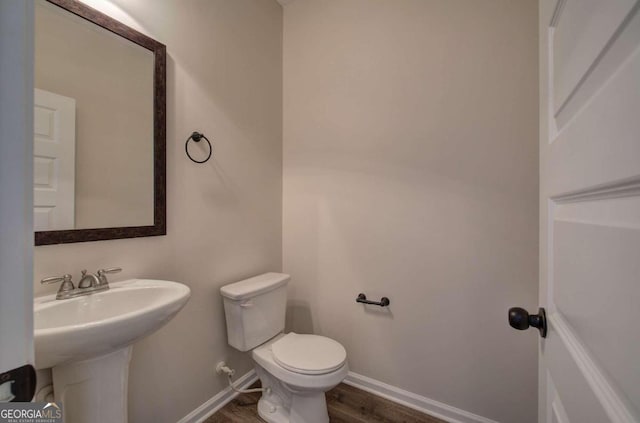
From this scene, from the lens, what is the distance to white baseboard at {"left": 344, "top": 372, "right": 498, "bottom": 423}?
148cm

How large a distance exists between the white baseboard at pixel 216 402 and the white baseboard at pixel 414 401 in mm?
683

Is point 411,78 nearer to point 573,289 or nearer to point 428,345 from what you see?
point 573,289

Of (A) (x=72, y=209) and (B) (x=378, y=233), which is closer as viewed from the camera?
(A) (x=72, y=209)

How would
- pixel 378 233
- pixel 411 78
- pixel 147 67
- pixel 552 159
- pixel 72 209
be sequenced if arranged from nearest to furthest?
pixel 552 159
pixel 72 209
pixel 147 67
pixel 411 78
pixel 378 233

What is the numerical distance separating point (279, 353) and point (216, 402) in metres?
0.55

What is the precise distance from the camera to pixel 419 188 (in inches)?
62.7

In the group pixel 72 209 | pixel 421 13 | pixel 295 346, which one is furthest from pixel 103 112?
pixel 421 13

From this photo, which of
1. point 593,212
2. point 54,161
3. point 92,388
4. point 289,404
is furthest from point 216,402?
point 593,212

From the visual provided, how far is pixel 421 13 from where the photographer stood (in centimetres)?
157

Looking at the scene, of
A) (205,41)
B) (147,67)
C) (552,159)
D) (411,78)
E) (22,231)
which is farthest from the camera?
(411,78)

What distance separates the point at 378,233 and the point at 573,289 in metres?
1.27

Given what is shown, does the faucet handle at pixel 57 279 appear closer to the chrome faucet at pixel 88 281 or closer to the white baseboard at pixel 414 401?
the chrome faucet at pixel 88 281

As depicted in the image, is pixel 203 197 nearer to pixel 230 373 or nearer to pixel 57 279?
pixel 57 279

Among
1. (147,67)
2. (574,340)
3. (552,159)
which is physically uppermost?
(147,67)
